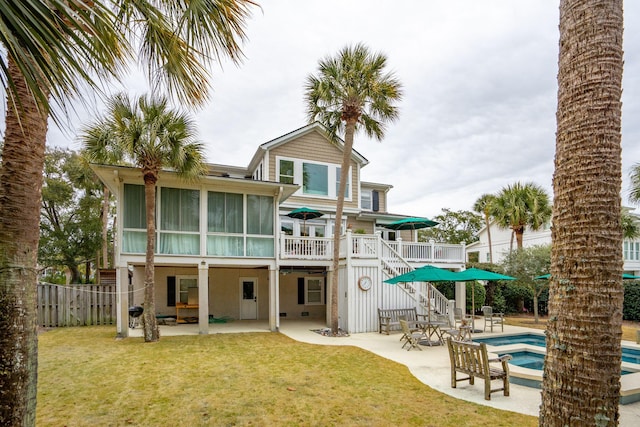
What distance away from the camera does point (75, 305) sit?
16391 mm

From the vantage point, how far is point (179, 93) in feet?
12.2

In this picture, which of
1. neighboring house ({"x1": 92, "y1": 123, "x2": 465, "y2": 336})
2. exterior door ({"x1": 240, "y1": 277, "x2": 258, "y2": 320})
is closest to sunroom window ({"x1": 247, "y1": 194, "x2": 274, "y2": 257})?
neighboring house ({"x1": 92, "y1": 123, "x2": 465, "y2": 336})

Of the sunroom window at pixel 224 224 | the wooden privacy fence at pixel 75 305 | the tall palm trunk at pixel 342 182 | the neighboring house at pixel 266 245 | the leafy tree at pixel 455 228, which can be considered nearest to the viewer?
the neighboring house at pixel 266 245

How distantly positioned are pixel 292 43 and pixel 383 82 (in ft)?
15.0

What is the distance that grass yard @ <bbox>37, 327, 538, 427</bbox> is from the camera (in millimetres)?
5781

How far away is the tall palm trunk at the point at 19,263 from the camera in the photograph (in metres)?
3.00

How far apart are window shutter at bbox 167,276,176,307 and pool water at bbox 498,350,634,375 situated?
14239 mm

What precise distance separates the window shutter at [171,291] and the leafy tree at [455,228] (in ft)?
97.1

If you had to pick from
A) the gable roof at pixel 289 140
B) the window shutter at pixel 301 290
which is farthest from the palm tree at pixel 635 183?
the window shutter at pixel 301 290

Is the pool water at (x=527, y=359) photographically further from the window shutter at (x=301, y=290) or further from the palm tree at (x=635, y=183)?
the window shutter at (x=301, y=290)

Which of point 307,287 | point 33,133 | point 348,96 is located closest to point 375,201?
point 307,287

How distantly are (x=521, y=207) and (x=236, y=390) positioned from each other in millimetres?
21922

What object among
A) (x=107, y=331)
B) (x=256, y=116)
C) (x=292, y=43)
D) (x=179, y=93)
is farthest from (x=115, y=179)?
(x=179, y=93)

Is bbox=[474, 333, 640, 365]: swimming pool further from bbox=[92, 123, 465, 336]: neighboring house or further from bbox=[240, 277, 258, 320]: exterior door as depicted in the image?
bbox=[240, 277, 258, 320]: exterior door
